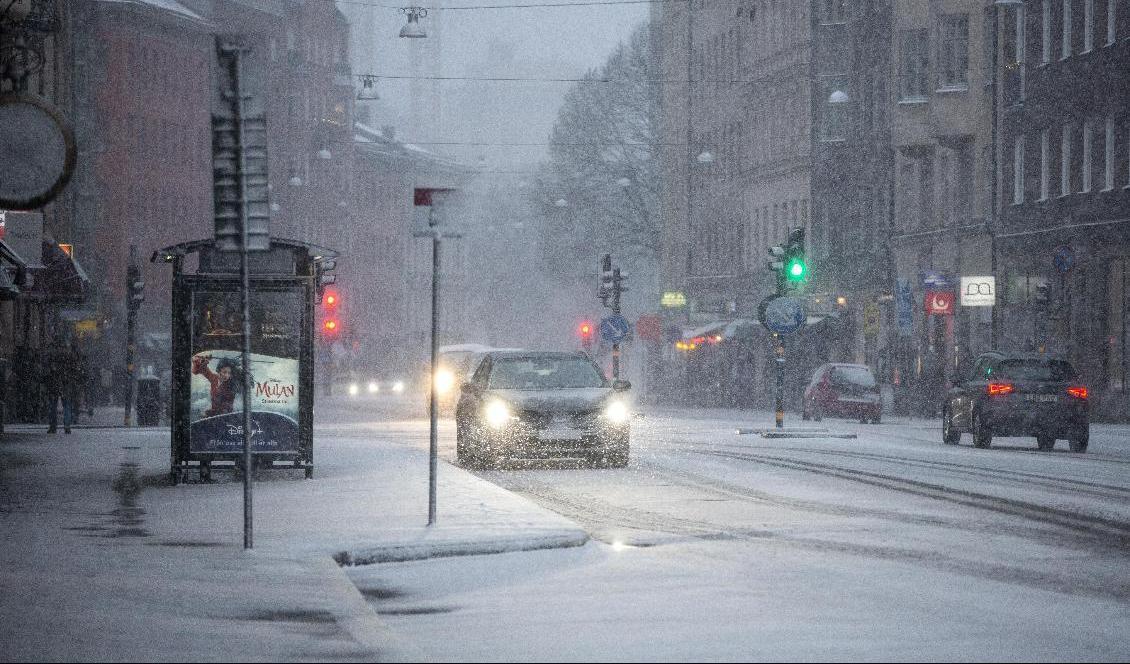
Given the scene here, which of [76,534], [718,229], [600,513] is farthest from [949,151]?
[76,534]

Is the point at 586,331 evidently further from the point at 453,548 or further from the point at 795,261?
the point at 453,548

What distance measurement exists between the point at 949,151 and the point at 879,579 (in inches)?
1900

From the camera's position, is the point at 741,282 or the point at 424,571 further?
the point at 741,282

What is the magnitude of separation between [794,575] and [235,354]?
35.6 ft

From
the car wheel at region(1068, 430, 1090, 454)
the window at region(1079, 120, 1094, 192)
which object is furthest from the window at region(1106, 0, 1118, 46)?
the car wheel at region(1068, 430, 1090, 454)

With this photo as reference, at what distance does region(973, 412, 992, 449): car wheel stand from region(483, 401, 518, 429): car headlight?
10759 mm

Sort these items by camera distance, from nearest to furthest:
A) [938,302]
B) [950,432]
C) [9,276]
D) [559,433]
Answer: [559,433], [9,276], [950,432], [938,302]

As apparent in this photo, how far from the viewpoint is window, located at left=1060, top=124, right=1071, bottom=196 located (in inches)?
2089

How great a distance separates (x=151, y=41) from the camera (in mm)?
101375

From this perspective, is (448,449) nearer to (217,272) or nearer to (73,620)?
(217,272)

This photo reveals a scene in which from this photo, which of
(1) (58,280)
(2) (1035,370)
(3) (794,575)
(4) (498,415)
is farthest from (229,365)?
(1) (58,280)

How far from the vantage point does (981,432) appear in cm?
3644

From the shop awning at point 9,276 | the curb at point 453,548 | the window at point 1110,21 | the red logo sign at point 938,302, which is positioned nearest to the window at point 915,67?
the red logo sign at point 938,302

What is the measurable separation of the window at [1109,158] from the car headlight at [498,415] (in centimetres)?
2558
